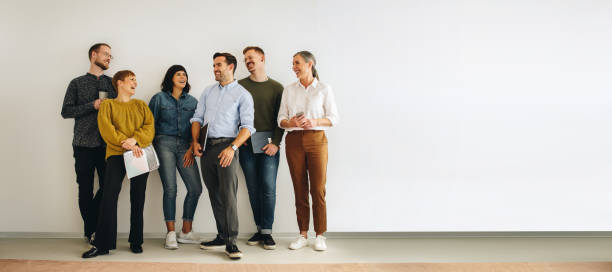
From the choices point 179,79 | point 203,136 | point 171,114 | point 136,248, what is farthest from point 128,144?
point 136,248

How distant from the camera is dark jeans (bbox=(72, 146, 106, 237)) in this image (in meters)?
2.83

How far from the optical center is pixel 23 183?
10.7ft

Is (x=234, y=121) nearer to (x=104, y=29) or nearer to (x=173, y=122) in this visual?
(x=173, y=122)

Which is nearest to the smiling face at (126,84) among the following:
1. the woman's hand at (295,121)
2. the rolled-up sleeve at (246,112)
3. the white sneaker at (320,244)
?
the rolled-up sleeve at (246,112)

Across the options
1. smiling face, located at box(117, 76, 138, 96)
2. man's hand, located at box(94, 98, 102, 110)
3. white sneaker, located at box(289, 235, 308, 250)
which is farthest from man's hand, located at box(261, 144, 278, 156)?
man's hand, located at box(94, 98, 102, 110)

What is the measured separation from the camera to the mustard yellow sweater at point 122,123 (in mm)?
2529

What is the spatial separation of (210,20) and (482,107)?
9.01 ft

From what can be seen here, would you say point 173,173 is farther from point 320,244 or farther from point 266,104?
point 320,244

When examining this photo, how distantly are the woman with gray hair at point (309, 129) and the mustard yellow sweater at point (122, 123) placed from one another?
1.03 m

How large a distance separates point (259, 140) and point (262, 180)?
1.09ft

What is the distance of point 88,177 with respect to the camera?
2.85 metres

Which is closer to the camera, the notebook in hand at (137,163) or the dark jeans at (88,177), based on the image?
the notebook in hand at (137,163)

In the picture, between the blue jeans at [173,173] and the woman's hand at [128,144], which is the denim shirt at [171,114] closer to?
the blue jeans at [173,173]

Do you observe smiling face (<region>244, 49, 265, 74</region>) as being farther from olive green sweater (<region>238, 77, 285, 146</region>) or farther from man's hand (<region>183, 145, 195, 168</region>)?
man's hand (<region>183, 145, 195, 168</region>)
